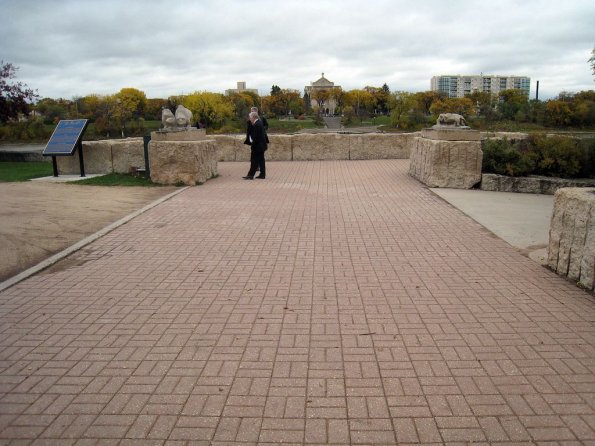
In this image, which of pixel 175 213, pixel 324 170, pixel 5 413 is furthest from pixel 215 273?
pixel 324 170

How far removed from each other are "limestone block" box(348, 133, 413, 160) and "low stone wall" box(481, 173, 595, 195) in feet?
21.8

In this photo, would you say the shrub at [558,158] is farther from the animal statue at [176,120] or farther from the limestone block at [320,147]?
the animal statue at [176,120]

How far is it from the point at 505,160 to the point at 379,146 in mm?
6578

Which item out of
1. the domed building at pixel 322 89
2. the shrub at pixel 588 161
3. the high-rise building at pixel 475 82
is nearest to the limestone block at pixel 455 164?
the shrub at pixel 588 161

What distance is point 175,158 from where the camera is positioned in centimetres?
1219

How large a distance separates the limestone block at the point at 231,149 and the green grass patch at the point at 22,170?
554 centimetres

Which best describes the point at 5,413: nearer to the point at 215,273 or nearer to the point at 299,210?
the point at 215,273

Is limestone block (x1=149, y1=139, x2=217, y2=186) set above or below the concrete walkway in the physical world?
above

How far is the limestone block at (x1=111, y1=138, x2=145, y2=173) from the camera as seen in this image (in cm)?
1452

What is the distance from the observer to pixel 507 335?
4148 millimetres

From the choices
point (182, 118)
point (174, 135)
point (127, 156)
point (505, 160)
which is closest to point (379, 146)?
point (505, 160)

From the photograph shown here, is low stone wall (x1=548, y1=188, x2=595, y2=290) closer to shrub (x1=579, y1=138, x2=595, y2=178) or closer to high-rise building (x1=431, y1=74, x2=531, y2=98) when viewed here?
shrub (x1=579, y1=138, x2=595, y2=178)

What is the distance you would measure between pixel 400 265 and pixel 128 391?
3578 mm

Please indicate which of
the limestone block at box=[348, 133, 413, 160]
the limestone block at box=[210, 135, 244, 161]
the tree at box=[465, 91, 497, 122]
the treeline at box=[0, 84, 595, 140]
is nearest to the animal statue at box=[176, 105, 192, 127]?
the limestone block at box=[210, 135, 244, 161]
